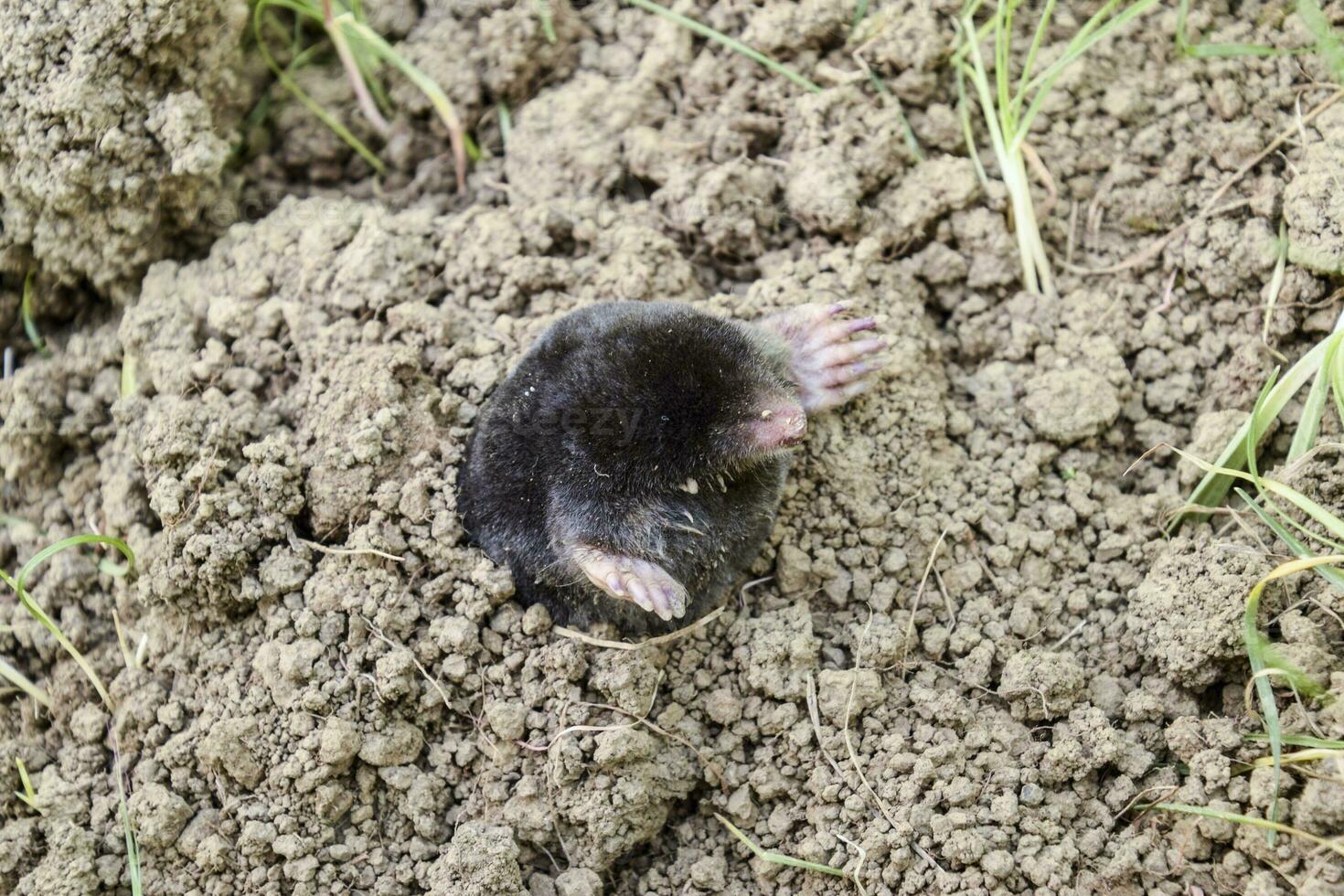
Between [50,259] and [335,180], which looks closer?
[50,259]

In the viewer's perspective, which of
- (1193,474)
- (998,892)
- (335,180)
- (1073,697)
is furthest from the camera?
(335,180)

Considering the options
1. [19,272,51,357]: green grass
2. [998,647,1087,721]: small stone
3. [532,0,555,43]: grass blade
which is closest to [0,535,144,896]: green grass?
[19,272,51,357]: green grass

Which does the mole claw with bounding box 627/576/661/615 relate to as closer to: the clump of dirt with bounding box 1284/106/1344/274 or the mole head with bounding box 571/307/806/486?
the mole head with bounding box 571/307/806/486

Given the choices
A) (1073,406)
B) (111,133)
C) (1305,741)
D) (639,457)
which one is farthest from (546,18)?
(1305,741)

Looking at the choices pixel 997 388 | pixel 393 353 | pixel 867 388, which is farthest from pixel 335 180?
pixel 997 388

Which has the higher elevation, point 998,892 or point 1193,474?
point 1193,474

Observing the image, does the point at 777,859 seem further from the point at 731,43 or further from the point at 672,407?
the point at 731,43

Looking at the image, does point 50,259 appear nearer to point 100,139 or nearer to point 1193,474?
point 100,139
